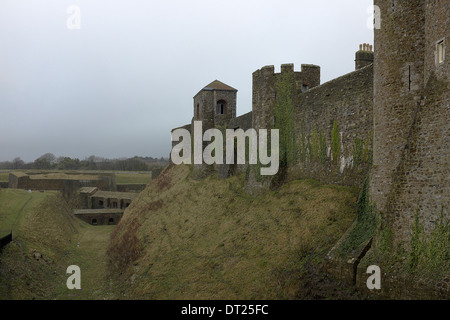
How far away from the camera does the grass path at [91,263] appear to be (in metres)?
20.1

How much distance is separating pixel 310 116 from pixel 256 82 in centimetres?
537

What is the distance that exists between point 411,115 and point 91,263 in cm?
2522

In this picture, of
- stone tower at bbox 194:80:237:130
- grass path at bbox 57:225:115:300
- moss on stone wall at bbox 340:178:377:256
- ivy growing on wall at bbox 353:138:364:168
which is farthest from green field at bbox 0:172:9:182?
moss on stone wall at bbox 340:178:377:256

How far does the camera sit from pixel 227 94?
3494 cm

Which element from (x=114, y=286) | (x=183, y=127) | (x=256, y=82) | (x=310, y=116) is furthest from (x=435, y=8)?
(x=183, y=127)

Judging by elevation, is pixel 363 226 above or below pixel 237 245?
above

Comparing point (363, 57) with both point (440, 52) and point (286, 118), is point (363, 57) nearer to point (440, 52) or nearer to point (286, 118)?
point (286, 118)

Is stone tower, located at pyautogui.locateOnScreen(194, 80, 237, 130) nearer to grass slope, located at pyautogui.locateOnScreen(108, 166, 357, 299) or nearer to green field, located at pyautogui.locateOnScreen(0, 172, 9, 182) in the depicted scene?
grass slope, located at pyautogui.locateOnScreen(108, 166, 357, 299)
